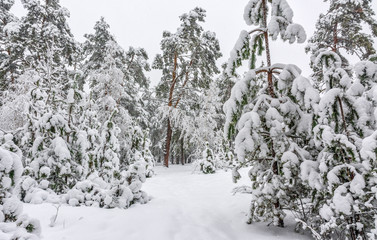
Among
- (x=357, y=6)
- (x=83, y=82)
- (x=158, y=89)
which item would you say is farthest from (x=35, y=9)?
(x=357, y=6)

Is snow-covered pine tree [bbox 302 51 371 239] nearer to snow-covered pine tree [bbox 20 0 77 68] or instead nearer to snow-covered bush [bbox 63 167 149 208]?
snow-covered bush [bbox 63 167 149 208]

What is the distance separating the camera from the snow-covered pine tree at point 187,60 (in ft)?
48.0

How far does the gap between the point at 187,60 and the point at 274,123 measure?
1304 cm

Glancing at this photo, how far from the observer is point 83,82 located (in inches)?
573

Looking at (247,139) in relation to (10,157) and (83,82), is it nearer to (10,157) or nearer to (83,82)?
(10,157)

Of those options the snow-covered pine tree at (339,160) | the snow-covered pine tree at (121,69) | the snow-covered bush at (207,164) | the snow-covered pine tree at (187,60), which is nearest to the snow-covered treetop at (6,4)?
the snow-covered pine tree at (121,69)

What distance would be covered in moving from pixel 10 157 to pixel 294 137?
3578 mm

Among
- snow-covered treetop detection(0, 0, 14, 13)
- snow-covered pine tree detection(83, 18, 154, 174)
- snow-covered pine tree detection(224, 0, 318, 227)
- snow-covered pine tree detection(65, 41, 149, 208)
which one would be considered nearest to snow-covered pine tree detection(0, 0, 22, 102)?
snow-covered treetop detection(0, 0, 14, 13)

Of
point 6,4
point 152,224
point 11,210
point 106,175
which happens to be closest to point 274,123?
point 152,224

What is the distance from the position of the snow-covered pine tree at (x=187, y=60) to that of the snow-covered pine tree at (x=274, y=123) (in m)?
11.0

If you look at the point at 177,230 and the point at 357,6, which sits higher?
the point at 357,6

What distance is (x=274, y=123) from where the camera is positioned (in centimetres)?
323

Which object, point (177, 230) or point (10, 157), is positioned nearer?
point (10, 157)

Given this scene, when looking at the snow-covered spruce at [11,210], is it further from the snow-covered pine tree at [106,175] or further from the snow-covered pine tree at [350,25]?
the snow-covered pine tree at [350,25]
